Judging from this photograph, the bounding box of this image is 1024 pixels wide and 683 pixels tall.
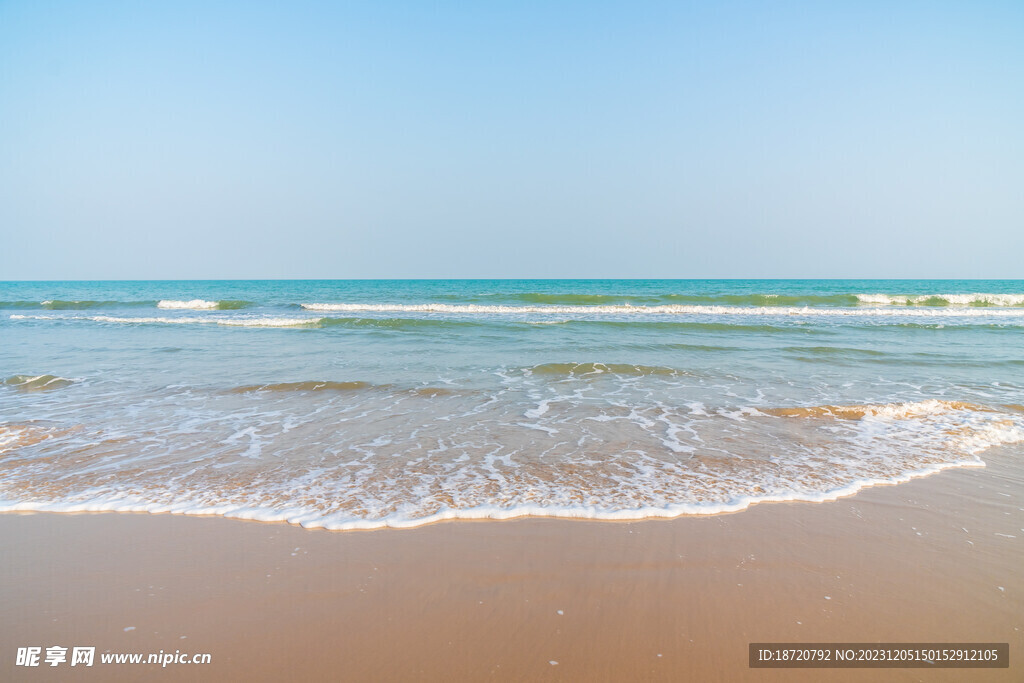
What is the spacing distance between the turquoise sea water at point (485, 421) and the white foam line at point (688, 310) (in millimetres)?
9357

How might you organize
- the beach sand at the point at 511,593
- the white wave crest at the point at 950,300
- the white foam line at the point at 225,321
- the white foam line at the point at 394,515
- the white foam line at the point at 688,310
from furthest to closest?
the white wave crest at the point at 950,300, the white foam line at the point at 688,310, the white foam line at the point at 225,321, the white foam line at the point at 394,515, the beach sand at the point at 511,593

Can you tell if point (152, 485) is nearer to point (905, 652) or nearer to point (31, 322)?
point (905, 652)

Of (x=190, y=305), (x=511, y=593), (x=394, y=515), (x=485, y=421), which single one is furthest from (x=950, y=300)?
(x=190, y=305)

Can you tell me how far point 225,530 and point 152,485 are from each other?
1406 mm

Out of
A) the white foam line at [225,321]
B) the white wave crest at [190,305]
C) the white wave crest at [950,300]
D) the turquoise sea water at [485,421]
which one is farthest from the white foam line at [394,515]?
the white wave crest at [950,300]

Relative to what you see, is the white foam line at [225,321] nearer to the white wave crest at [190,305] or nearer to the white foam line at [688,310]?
the white foam line at [688,310]

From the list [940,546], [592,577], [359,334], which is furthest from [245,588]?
[359,334]

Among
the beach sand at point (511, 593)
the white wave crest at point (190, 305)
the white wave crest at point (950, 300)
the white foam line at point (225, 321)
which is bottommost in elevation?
the beach sand at point (511, 593)

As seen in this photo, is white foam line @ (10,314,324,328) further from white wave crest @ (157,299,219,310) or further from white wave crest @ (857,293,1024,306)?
white wave crest @ (857,293,1024,306)

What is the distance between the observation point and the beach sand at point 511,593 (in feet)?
8.51

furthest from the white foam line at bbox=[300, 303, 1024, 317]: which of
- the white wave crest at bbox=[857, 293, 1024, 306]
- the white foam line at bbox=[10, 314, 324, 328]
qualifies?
the white foam line at bbox=[10, 314, 324, 328]

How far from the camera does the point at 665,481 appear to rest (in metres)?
4.95

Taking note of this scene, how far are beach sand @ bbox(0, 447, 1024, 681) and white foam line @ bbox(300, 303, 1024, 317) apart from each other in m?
22.7

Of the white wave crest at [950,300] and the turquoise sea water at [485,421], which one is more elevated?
the white wave crest at [950,300]
